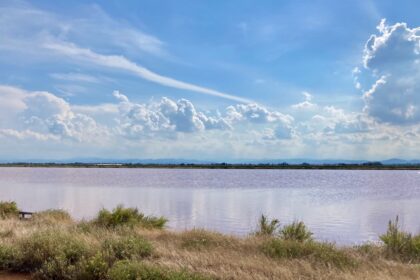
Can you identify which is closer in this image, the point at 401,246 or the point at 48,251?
the point at 48,251

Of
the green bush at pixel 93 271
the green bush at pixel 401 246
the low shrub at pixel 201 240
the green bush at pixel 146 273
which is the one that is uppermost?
the green bush at pixel 146 273

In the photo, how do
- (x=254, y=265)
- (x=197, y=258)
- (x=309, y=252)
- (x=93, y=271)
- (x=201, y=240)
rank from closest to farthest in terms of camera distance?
(x=93, y=271) → (x=254, y=265) → (x=197, y=258) → (x=309, y=252) → (x=201, y=240)

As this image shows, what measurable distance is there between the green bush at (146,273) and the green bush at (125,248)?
4.56 ft

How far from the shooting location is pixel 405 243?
1202 cm

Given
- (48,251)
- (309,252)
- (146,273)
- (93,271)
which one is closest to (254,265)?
(146,273)

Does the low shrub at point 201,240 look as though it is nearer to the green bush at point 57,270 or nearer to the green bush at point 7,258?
the green bush at point 57,270

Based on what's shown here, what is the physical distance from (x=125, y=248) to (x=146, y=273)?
228 cm

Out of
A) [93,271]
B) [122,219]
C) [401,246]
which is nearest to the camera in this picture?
[93,271]

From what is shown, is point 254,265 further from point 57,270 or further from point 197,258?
point 57,270

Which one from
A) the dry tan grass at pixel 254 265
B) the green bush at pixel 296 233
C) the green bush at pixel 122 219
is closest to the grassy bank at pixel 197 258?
the dry tan grass at pixel 254 265

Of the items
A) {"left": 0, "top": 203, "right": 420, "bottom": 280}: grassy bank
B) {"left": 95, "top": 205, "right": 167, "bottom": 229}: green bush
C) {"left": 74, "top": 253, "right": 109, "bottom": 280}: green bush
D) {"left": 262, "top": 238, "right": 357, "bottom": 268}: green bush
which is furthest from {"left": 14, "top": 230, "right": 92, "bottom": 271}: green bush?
{"left": 95, "top": 205, "right": 167, "bottom": 229}: green bush

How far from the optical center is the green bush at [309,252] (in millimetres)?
9227

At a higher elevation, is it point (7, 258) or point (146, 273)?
point (146, 273)

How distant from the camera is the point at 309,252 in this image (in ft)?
33.1
